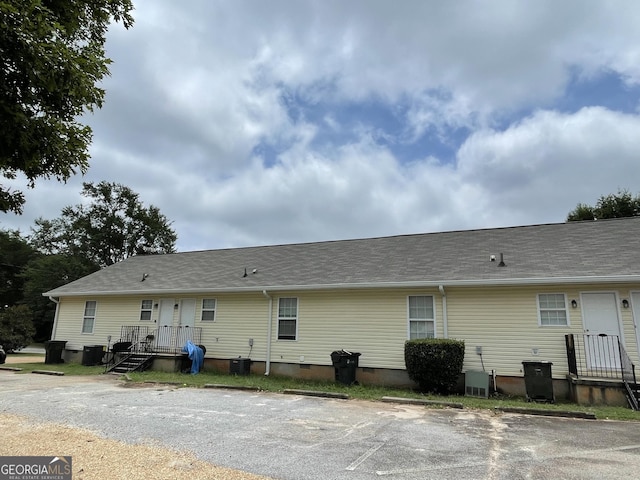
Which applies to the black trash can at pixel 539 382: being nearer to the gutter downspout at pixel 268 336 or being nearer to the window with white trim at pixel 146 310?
the gutter downspout at pixel 268 336

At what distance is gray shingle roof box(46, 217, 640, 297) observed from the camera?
35.0ft

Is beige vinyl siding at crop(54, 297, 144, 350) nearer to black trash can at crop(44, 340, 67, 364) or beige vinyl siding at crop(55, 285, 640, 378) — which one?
beige vinyl siding at crop(55, 285, 640, 378)

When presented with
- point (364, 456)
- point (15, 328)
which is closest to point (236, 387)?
point (364, 456)

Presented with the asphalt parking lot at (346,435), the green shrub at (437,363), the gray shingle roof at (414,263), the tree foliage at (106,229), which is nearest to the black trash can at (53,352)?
the gray shingle roof at (414,263)

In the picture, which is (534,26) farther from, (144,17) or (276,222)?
(276,222)

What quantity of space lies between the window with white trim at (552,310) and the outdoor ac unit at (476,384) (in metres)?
2.13

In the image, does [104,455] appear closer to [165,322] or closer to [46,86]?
[46,86]

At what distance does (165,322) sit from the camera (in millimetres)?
15812

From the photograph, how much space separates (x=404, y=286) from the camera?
1168 centimetres

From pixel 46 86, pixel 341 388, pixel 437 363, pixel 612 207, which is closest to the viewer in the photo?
pixel 46 86

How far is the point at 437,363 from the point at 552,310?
3.41 m

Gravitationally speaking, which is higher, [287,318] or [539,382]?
[287,318]

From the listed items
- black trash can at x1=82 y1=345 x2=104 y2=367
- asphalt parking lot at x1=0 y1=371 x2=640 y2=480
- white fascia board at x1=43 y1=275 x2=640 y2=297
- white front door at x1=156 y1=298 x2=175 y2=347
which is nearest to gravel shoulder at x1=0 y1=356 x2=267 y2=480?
asphalt parking lot at x1=0 y1=371 x2=640 y2=480

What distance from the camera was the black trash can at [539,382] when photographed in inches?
370
